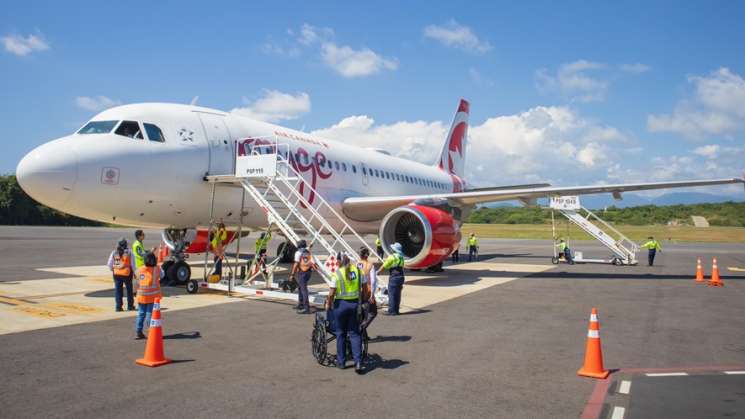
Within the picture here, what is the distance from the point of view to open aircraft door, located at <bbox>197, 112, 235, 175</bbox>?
1323cm

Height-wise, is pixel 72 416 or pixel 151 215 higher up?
pixel 151 215

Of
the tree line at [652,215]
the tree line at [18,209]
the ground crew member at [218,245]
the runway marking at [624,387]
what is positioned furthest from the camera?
the tree line at [652,215]

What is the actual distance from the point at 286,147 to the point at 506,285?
24.9 ft

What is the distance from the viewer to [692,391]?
566cm

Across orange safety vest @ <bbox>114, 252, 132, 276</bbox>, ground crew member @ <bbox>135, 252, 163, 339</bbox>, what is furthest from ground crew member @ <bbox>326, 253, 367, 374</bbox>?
orange safety vest @ <bbox>114, 252, 132, 276</bbox>

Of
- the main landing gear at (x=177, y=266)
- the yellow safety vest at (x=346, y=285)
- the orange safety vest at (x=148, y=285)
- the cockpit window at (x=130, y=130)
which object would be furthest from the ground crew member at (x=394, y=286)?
the cockpit window at (x=130, y=130)

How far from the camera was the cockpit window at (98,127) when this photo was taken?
1163cm

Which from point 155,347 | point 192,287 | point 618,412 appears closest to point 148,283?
point 155,347

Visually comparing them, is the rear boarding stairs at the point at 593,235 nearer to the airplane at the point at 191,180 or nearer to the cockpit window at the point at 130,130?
the airplane at the point at 191,180

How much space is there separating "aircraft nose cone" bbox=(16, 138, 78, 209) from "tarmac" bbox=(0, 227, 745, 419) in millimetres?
2226

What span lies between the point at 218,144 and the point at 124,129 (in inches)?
90.3

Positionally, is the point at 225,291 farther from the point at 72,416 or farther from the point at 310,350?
the point at 72,416

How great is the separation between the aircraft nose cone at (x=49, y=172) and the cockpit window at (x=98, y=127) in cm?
101

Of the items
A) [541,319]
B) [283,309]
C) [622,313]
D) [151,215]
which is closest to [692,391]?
[541,319]
